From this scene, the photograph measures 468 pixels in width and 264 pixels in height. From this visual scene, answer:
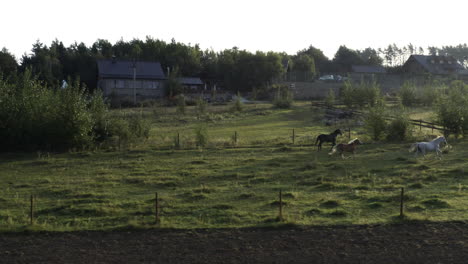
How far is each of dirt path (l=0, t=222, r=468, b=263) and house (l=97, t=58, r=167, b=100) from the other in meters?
65.3

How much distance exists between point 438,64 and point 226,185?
9694 cm

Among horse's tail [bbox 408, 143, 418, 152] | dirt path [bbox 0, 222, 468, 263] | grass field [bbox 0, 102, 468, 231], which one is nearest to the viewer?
dirt path [bbox 0, 222, 468, 263]

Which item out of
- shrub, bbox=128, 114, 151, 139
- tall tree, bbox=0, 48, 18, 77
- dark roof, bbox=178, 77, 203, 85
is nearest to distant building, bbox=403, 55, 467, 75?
dark roof, bbox=178, 77, 203, 85

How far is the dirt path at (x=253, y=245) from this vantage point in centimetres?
1087

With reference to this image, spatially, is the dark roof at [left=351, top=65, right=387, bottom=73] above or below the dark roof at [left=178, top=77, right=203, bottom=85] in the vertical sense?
above

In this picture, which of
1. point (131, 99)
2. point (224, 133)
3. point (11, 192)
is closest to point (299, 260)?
point (11, 192)

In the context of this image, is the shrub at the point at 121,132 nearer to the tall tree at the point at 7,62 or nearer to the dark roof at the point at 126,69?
the dark roof at the point at 126,69

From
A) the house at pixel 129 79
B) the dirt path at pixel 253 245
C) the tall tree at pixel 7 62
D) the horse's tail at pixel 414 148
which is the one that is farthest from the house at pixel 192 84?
the dirt path at pixel 253 245

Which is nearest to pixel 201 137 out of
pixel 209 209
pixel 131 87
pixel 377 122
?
pixel 377 122

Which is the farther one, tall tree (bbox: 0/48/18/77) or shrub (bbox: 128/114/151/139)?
tall tree (bbox: 0/48/18/77)

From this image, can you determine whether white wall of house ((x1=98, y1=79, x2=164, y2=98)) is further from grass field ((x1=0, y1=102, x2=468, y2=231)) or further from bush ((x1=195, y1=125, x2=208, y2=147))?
bush ((x1=195, y1=125, x2=208, y2=147))

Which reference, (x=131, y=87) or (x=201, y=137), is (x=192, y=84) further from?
(x=201, y=137)

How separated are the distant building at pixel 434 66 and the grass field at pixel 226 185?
242 feet

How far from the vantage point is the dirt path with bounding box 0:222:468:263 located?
35.7ft
